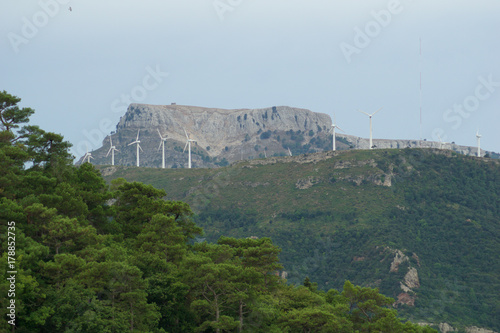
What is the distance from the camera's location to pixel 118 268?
7319 centimetres

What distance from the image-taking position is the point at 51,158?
3664 inches

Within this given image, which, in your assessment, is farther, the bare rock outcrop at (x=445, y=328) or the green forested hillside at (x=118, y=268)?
the bare rock outcrop at (x=445, y=328)

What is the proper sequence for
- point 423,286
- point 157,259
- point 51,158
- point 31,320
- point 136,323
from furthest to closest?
point 423,286 < point 51,158 < point 157,259 < point 136,323 < point 31,320

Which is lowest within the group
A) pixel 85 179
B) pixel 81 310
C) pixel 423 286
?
pixel 423 286

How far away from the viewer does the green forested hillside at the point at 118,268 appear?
69.1m

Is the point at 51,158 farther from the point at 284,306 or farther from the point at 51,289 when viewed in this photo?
the point at 284,306

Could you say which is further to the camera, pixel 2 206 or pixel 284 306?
pixel 284 306

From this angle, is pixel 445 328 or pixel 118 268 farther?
pixel 445 328

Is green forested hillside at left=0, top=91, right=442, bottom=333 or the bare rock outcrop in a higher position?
green forested hillside at left=0, top=91, right=442, bottom=333

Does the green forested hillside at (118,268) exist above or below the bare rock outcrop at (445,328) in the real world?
above

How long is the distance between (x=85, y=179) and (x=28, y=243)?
80.1ft

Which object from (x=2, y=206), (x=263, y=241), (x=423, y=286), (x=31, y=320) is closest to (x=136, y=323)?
(x=31, y=320)

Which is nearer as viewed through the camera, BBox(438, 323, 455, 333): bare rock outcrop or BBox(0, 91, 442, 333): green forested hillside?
BBox(0, 91, 442, 333): green forested hillside

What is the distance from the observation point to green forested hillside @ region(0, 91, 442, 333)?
227ft
